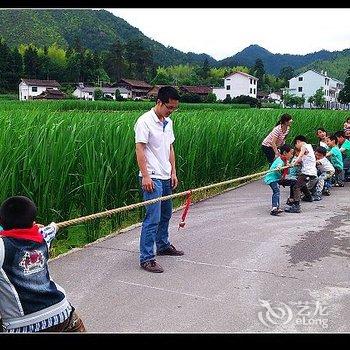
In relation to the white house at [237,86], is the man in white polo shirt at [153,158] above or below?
below

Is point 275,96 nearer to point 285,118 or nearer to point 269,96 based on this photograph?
point 269,96

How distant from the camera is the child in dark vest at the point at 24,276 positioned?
8.55 feet

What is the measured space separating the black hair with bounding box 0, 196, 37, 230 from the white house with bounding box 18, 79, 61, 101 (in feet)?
214

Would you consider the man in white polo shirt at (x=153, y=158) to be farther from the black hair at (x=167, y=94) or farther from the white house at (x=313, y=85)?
the white house at (x=313, y=85)

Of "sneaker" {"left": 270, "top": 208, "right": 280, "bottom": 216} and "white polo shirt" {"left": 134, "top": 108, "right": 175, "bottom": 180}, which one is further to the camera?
"sneaker" {"left": 270, "top": 208, "right": 280, "bottom": 216}

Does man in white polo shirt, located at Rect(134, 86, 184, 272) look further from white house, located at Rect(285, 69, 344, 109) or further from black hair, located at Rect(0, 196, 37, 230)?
white house, located at Rect(285, 69, 344, 109)

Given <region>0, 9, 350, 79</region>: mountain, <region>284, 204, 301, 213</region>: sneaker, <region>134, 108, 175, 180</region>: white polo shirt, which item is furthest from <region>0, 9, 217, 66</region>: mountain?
<region>134, 108, 175, 180</region>: white polo shirt

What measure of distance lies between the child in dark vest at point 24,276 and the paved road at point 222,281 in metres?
0.84

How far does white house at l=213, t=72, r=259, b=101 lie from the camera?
290ft

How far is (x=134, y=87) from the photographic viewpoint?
274ft

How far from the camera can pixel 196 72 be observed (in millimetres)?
107750

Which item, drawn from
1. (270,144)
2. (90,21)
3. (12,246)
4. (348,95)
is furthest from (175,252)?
(90,21)

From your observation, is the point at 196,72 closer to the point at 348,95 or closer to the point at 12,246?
the point at 348,95

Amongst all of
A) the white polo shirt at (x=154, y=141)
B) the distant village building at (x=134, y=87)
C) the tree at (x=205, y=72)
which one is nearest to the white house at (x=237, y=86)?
the distant village building at (x=134, y=87)
